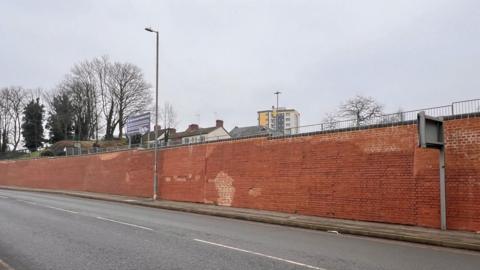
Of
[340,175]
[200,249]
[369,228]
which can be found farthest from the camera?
[340,175]

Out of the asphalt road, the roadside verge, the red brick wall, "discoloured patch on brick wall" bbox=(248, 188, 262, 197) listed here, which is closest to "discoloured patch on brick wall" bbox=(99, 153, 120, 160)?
the red brick wall

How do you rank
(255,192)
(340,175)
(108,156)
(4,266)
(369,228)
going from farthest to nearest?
(108,156) → (255,192) → (340,175) → (369,228) → (4,266)

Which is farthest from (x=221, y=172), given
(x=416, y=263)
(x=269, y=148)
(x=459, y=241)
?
(x=416, y=263)

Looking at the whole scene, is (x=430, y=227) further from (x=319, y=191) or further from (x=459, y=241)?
(x=319, y=191)

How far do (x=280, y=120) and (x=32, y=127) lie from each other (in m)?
73.8

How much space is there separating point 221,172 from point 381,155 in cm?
1007

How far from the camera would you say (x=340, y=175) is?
57.2 feet

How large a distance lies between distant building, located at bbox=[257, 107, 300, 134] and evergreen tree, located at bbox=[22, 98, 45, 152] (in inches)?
2357

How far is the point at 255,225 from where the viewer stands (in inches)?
635

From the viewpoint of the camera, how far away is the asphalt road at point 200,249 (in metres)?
8.59

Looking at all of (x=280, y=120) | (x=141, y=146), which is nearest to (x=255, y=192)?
(x=280, y=120)

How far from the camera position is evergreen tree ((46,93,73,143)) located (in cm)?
8531

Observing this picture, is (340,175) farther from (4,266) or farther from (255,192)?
(4,266)

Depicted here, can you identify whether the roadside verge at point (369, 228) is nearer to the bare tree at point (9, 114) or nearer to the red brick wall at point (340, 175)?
the red brick wall at point (340, 175)
